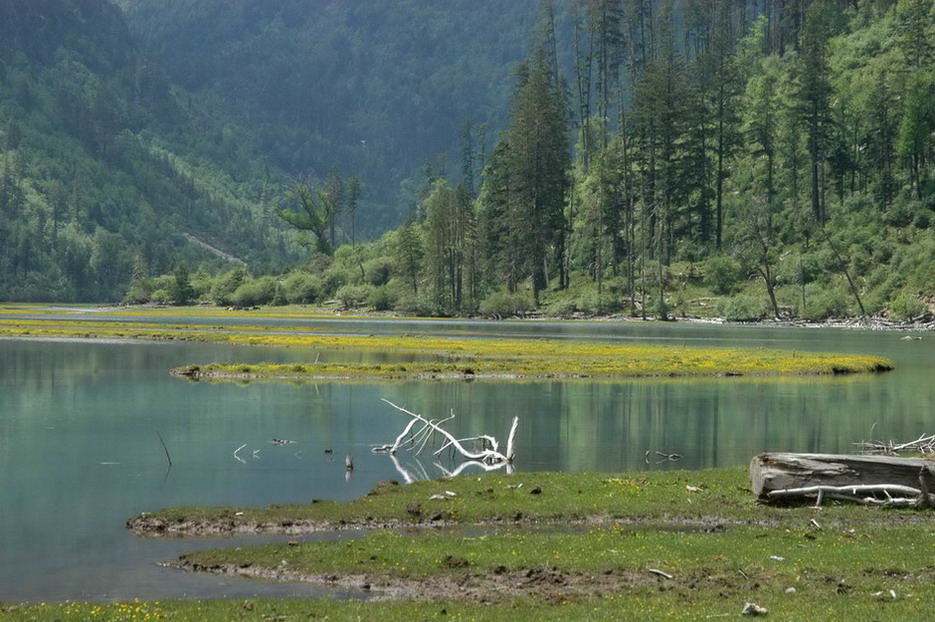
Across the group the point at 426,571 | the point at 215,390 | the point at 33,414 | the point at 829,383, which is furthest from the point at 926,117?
the point at 426,571

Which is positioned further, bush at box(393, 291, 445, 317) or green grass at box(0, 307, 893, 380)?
bush at box(393, 291, 445, 317)

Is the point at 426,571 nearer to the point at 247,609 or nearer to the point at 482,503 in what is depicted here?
the point at 247,609

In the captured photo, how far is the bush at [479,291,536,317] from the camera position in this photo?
157750 mm

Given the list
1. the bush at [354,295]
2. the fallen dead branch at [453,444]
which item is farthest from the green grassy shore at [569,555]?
the bush at [354,295]

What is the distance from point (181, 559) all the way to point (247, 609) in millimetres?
5230

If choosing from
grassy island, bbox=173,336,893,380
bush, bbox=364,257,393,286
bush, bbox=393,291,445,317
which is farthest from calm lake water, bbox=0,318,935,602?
bush, bbox=364,257,393,286

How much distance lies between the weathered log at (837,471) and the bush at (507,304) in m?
129

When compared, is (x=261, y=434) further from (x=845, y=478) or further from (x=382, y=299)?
(x=382, y=299)

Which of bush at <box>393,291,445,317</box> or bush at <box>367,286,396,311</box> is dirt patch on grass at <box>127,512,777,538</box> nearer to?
bush at <box>393,291,445,317</box>

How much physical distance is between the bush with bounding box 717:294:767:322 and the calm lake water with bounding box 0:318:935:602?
55.4 meters

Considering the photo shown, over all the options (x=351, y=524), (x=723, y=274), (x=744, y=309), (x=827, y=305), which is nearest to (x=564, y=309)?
(x=723, y=274)

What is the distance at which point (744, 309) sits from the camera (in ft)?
438

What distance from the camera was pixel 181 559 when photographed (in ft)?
80.9

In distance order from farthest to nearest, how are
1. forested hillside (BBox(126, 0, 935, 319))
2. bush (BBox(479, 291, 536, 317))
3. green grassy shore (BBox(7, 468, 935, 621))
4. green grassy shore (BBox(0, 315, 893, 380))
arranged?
bush (BBox(479, 291, 536, 317)), forested hillside (BBox(126, 0, 935, 319)), green grassy shore (BBox(0, 315, 893, 380)), green grassy shore (BBox(7, 468, 935, 621))
